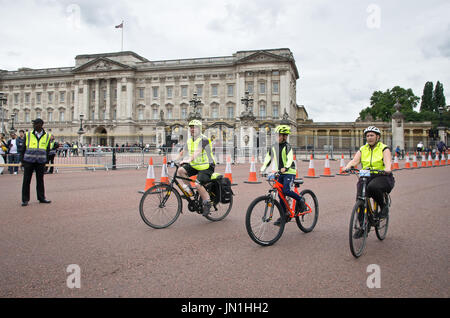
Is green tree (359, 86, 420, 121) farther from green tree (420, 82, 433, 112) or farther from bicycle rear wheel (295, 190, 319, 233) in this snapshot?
bicycle rear wheel (295, 190, 319, 233)

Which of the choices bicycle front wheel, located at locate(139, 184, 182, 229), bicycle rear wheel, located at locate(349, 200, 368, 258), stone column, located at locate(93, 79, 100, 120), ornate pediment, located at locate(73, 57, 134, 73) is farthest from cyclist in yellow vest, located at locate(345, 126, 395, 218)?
stone column, located at locate(93, 79, 100, 120)

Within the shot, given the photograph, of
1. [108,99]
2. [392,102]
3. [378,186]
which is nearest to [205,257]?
[378,186]

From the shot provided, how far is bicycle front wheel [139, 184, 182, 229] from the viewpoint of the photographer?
571 cm

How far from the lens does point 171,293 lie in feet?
10.9

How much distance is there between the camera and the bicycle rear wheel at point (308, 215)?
5.72 metres

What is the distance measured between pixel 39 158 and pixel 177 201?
4.14 m

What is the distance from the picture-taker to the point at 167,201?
588cm

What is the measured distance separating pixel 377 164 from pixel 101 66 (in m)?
73.4

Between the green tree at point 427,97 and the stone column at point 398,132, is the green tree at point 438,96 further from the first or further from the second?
the stone column at point 398,132

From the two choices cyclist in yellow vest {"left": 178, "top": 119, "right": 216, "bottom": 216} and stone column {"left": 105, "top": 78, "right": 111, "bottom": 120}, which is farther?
stone column {"left": 105, "top": 78, "right": 111, "bottom": 120}

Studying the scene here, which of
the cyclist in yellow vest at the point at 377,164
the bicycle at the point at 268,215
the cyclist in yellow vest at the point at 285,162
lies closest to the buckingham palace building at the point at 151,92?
the cyclist in yellow vest at the point at 285,162

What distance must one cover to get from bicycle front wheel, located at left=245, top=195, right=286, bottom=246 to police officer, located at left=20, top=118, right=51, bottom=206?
575 cm

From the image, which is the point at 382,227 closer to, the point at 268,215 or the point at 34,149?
the point at 268,215
